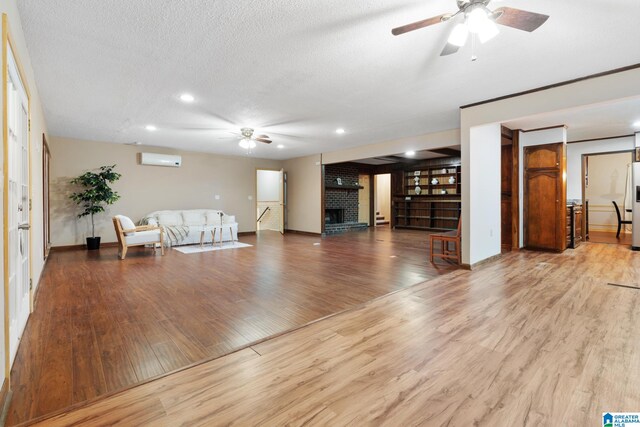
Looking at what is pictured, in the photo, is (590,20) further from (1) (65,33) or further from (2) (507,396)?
(1) (65,33)

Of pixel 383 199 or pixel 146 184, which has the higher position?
pixel 146 184

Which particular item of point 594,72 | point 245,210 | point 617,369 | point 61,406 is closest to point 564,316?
point 617,369

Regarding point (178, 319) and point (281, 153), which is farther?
point (281, 153)

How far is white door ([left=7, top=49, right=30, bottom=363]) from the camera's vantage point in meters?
2.01

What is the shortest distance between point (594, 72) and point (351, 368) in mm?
4056

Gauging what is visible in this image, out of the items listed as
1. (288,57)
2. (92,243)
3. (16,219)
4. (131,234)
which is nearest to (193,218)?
(92,243)

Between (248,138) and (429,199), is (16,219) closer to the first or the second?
A: (248,138)

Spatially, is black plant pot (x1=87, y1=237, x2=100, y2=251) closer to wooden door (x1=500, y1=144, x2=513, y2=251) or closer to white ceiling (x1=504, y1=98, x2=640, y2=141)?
white ceiling (x1=504, y1=98, x2=640, y2=141)

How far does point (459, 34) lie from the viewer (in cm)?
218

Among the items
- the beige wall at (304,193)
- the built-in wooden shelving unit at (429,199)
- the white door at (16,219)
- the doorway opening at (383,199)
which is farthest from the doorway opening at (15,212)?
the doorway opening at (383,199)

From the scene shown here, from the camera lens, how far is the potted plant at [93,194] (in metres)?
6.60

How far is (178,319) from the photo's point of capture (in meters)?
2.66

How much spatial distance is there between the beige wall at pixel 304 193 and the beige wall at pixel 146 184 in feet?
2.61

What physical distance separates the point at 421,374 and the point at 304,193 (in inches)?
323
